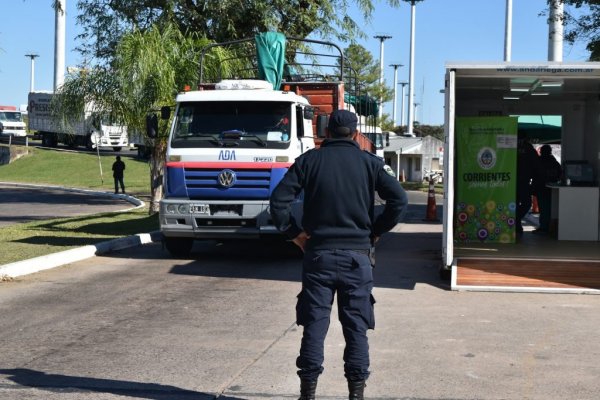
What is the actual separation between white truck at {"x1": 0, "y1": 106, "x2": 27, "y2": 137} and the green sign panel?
66.4m

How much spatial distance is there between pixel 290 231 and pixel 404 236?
48.4ft

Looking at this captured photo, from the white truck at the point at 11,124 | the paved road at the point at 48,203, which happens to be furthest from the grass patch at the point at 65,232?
the white truck at the point at 11,124

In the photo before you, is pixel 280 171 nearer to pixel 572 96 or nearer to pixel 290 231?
pixel 572 96

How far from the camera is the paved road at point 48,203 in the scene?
27828mm

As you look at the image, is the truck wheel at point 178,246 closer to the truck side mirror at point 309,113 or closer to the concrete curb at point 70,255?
the concrete curb at point 70,255

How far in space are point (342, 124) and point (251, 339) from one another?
3.26m

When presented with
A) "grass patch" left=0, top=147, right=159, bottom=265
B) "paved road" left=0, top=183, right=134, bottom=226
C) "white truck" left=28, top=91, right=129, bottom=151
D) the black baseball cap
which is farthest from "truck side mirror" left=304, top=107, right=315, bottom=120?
"white truck" left=28, top=91, right=129, bottom=151

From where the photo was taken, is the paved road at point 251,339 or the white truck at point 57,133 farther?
the white truck at point 57,133

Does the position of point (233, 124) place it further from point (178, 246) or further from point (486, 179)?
point (486, 179)

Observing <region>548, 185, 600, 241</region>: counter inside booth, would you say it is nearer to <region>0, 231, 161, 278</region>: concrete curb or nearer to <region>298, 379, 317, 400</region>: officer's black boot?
<region>0, 231, 161, 278</region>: concrete curb

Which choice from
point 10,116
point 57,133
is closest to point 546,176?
point 57,133

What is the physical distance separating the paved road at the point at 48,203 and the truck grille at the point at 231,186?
10697mm

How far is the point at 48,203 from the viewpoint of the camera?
1346 inches

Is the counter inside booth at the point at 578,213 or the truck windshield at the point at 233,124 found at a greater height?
the truck windshield at the point at 233,124
